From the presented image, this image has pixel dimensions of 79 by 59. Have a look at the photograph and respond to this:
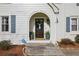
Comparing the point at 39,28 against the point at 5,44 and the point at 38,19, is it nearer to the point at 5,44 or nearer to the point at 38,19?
the point at 38,19

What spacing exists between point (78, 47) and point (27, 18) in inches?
97.8

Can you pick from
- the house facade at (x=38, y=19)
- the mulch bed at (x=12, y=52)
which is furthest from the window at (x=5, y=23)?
the mulch bed at (x=12, y=52)

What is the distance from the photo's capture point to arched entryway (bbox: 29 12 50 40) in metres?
16.1

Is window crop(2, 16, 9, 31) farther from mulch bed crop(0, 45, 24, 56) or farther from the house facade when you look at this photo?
mulch bed crop(0, 45, 24, 56)

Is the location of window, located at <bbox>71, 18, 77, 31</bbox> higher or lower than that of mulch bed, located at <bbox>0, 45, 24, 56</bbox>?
higher

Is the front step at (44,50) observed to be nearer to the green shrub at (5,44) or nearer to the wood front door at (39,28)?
the wood front door at (39,28)

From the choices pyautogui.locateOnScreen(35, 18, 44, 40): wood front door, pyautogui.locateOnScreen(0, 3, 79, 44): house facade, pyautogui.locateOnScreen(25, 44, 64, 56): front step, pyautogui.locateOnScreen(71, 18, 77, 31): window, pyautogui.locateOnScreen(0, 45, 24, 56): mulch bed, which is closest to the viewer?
pyautogui.locateOnScreen(0, 45, 24, 56): mulch bed

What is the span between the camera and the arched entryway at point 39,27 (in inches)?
635

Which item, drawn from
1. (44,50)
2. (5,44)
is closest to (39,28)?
(44,50)

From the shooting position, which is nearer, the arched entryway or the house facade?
the house facade

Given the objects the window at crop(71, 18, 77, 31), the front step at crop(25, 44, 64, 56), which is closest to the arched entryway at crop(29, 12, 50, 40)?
the front step at crop(25, 44, 64, 56)

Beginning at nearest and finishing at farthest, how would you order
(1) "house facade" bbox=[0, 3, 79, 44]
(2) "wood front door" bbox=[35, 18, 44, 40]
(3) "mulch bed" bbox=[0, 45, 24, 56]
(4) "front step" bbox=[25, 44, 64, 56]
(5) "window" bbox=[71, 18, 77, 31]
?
(3) "mulch bed" bbox=[0, 45, 24, 56], (4) "front step" bbox=[25, 44, 64, 56], (1) "house facade" bbox=[0, 3, 79, 44], (5) "window" bbox=[71, 18, 77, 31], (2) "wood front door" bbox=[35, 18, 44, 40]

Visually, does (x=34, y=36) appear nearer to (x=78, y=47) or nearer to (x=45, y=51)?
(x=45, y=51)

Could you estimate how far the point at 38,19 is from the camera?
16266 mm
